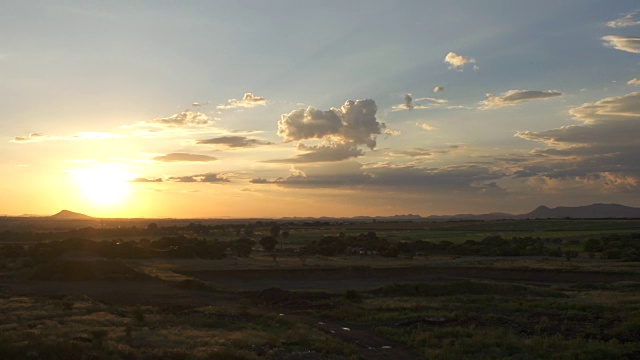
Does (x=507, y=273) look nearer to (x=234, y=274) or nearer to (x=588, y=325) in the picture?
(x=234, y=274)

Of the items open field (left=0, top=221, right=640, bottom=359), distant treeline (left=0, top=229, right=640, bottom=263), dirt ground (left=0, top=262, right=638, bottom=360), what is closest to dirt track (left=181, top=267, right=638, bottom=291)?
dirt ground (left=0, top=262, right=638, bottom=360)

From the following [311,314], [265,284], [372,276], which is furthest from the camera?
[372,276]

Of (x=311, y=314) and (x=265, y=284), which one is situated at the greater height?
(x=311, y=314)

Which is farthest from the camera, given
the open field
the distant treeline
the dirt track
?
the distant treeline

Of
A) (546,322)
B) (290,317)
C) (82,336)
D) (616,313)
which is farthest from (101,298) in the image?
(616,313)

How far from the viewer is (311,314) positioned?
108 feet

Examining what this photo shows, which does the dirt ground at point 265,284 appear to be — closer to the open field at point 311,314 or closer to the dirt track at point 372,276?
the dirt track at point 372,276

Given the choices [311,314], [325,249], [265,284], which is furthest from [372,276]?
[325,249]

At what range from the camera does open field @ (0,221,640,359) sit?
68.5 ft

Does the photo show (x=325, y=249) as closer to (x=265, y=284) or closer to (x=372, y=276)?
(x=372, y=276)

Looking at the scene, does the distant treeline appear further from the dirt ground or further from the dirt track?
the dirt track

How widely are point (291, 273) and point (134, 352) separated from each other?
1570 inches

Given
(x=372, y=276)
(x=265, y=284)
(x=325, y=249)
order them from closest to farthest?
(x=265, y=284) → (x=372, y=276) → (x=325, y=249)

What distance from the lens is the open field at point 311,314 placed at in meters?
20.9
